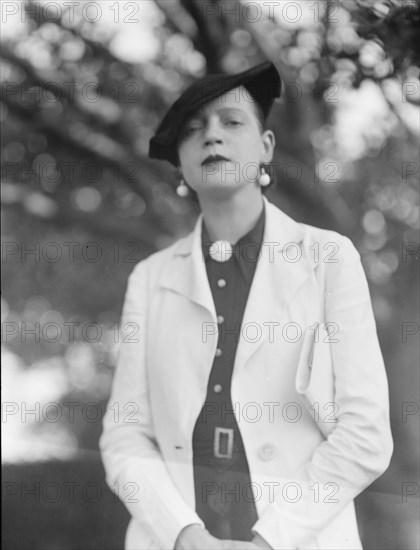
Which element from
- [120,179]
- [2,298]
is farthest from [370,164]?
[2,298]

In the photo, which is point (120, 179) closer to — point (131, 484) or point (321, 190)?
point (321, 190)

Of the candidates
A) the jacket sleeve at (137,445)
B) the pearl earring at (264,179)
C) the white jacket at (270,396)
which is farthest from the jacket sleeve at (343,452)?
the pearl earring at (264,179)

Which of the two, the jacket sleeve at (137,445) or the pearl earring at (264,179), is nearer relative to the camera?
the jacket sleeve at (137,445)

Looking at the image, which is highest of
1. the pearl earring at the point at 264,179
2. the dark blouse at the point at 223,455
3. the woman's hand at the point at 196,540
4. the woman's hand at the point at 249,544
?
the pearl earring at the point at 264,179

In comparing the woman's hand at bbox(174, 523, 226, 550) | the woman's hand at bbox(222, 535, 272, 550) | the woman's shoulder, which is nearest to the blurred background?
the woman's shoulder

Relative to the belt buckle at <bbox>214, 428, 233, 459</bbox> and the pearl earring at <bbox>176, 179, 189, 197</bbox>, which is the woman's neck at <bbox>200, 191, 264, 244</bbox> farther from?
the belt buckle at <bbox>214, 428, 233, 459</bbox>

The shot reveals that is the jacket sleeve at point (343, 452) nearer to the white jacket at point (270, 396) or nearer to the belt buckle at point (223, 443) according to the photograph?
the white jacket at point (270, 396)

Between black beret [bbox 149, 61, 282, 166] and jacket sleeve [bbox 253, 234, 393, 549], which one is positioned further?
black beret [bbox 149, 61, 282, 166]

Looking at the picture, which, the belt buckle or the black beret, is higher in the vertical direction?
the black beret

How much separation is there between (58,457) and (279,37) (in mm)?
1274

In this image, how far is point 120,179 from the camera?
222cm

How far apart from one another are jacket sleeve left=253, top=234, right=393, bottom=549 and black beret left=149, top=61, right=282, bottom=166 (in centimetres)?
59

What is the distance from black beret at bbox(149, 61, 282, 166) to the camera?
2.07 metres

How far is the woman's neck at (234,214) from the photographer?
2045 millimetres
